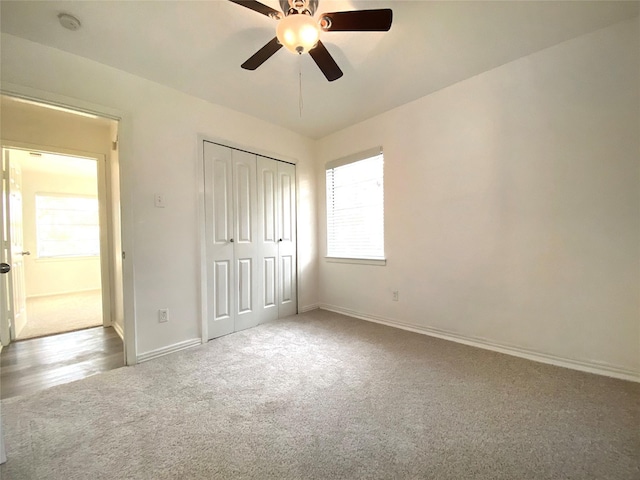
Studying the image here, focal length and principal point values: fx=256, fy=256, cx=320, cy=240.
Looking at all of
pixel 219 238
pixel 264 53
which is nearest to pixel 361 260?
pixel 219 238

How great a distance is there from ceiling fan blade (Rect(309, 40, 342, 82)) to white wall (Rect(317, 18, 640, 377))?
138 cm

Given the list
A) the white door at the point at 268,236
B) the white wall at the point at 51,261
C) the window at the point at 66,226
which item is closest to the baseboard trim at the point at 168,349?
the white door at the point at 268,236

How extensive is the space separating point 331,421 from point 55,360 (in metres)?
2.68

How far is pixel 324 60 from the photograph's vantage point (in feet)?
5.87

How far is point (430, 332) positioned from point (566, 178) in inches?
73.9

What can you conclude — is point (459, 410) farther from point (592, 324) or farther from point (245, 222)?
point (245, 222)

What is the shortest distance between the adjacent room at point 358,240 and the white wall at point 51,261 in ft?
8.95

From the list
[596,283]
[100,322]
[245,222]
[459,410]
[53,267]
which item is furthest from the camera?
[53,267]

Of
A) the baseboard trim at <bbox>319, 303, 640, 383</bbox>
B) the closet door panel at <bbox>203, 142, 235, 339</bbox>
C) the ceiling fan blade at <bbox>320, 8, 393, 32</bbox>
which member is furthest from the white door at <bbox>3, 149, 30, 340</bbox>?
the baseboard trim at <bbox>319, 303, 640, 383</bbox>

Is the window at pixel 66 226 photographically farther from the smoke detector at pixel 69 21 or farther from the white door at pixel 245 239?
the smoke detector at pixel 69 21

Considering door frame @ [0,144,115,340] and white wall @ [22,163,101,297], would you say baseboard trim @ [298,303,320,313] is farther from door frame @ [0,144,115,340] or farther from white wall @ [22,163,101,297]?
white wall @ [22,163,101,297]

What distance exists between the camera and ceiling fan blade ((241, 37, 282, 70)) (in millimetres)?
1672

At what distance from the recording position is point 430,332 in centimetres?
285

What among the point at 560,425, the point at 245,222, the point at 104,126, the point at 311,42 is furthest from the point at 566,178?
the point at 104,126
